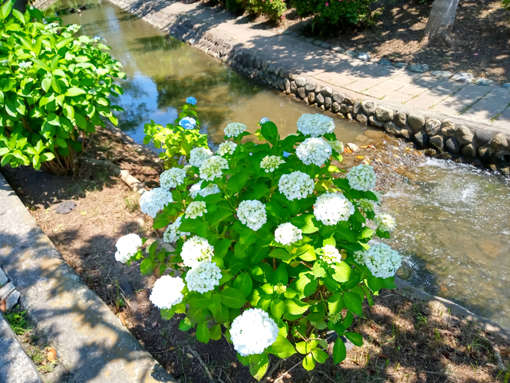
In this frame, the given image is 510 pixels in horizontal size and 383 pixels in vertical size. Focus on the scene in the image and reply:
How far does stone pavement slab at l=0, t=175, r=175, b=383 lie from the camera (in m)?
2.16

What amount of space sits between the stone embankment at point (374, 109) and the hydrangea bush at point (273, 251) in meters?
4.16

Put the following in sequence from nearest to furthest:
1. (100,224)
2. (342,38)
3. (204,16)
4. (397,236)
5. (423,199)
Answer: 1. (100,224)
2. (397,236)
3. (423,199)
4. (342,38)
5. (204,16)

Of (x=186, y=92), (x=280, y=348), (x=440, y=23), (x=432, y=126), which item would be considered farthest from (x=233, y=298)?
(x=440, y=23)

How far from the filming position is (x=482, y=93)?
607cm

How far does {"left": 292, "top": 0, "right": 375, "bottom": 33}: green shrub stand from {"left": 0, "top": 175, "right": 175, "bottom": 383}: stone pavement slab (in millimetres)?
8142

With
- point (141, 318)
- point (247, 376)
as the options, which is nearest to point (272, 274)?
point (247, 376)

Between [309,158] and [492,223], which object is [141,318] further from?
[492,223]

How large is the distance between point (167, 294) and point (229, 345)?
98cm

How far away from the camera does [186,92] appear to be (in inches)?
342

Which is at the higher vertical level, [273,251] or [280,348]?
[273,251]

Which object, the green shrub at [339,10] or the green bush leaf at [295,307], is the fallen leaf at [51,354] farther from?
the green shrub at [339,10]

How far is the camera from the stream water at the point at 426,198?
370 centimetres

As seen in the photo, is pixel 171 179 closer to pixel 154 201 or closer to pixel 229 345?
pixel 154 201

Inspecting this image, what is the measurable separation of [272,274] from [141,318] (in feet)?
4.63
